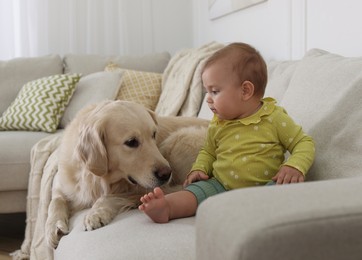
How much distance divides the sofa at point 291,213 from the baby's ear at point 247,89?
19 cm

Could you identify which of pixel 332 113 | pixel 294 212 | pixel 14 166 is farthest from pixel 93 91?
pixel 294 212

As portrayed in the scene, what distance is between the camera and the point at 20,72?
371 centimetres

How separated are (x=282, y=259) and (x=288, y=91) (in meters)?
1.11

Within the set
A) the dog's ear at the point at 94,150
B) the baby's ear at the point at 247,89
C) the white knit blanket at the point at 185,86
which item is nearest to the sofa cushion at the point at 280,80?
the baby's ear at the point at 247,89

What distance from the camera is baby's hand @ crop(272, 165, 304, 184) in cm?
131

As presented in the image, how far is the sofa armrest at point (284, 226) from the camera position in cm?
70

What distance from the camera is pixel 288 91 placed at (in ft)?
5.77

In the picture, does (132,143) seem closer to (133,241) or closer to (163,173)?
(163,173)

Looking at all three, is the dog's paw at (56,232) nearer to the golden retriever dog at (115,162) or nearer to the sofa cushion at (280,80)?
the golden retriever dog at (115,162)

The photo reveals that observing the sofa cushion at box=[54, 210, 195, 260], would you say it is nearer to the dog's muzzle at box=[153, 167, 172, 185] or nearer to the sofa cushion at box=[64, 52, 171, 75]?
the dog's muzzle at box=[153, 167, 172, 185]

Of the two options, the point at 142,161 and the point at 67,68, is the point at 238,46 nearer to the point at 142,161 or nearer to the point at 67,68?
the point at 142,161

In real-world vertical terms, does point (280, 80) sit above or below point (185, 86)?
above

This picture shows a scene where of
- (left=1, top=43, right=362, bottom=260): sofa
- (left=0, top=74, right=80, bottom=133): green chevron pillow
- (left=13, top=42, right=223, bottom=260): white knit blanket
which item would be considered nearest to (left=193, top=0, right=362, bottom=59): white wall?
(left=1, top=43, right=362, bottom=260): sofa

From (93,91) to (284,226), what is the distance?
9.22ft
